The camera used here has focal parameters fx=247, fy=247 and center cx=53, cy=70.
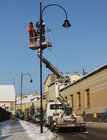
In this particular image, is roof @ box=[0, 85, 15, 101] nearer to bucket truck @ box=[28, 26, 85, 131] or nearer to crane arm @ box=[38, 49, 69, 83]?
crane arm @ box=[38, 49, 69, 83]

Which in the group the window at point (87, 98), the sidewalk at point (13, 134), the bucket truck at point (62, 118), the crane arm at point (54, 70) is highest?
the crane arm at point (54, 70)

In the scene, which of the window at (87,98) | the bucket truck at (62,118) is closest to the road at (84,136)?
the bucket truck at (62,118)

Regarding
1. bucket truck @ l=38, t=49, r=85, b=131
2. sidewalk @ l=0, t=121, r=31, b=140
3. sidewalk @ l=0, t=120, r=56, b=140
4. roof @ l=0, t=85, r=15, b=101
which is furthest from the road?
roof @ l=0, t=85, r=15, b=101

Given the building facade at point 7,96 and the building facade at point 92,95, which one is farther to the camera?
the building facade at point 7,96

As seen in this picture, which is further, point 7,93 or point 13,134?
point 7,93

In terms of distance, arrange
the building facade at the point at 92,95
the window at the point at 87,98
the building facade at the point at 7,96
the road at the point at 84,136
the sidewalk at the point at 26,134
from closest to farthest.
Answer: the sidewalk at the point at 26,134 < the road at the point at 84,136 < the building facade at the point at 92,95 < the window at the point at 87,98 < the building facade at the point at 7,96

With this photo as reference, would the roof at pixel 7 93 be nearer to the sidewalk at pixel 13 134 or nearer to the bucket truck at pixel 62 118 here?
the sidewalk at pixel 13 134

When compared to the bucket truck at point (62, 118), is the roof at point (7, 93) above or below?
above

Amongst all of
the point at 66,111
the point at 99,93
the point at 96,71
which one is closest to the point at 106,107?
the point at 99,93

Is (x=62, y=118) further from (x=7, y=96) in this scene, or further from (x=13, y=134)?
(x=7, y=96)

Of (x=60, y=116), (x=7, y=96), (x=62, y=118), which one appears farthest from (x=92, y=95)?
(x=7, y=96)

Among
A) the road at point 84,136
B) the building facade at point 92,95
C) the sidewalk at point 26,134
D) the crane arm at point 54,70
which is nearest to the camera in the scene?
the sidewalk at point 26,134

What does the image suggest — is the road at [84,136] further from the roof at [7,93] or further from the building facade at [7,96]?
the roof at [7,93]

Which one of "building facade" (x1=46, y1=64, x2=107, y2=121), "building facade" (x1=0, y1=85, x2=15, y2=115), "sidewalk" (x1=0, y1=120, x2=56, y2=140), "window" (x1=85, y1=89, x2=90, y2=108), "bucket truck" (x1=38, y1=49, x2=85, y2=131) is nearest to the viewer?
"sidewalk" (x1=0, y1=120, x2=56, y2=140)
